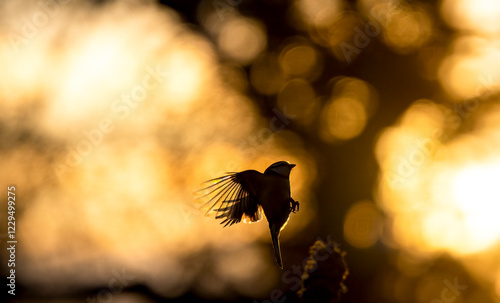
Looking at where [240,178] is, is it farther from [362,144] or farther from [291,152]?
[362,144]

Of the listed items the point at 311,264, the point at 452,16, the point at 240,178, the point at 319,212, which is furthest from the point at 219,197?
the point at 452,16
